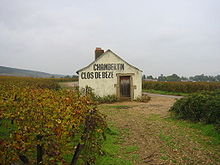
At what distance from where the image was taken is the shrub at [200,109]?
26.5 feet

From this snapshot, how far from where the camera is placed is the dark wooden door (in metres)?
17.5

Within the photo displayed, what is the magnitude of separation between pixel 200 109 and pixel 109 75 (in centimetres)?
957

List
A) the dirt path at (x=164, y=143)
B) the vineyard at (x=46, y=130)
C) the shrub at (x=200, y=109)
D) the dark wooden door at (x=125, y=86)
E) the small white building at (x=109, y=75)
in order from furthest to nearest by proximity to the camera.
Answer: the dark wooden door at (x=125, y=86) < the small white building at (x=109, y=75) < the shrub at (x=200, y=109) < the dirt path at (x=164, y=143) < the vineyard at (x=46, y=130)

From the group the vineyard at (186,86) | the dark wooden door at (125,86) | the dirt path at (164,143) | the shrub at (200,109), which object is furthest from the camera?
the vineyard at (186,86)

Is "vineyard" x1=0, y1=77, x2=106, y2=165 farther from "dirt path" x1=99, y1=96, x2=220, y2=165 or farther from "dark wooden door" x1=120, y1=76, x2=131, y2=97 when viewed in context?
"dark wooden door" x1=120, y1=76, x2=131, y2=97

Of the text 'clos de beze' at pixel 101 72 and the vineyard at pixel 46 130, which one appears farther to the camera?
the text 'clos de beze' at pixel 101 72

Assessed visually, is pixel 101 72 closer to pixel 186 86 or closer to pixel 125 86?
pixel 125 86

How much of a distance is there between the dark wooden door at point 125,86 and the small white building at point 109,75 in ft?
1.15

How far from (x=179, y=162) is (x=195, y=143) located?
5.55 feet

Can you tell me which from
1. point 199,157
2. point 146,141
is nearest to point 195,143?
point 199,157

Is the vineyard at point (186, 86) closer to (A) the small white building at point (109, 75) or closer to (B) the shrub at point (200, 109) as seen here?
(A) the small white building at point (109, 75)

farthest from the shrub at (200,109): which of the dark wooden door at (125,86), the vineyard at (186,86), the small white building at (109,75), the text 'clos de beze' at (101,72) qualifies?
the vineyard at (186,86)

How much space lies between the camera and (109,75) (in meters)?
17.2

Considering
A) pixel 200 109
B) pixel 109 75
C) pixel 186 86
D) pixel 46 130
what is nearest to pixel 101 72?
pixel 109 75
